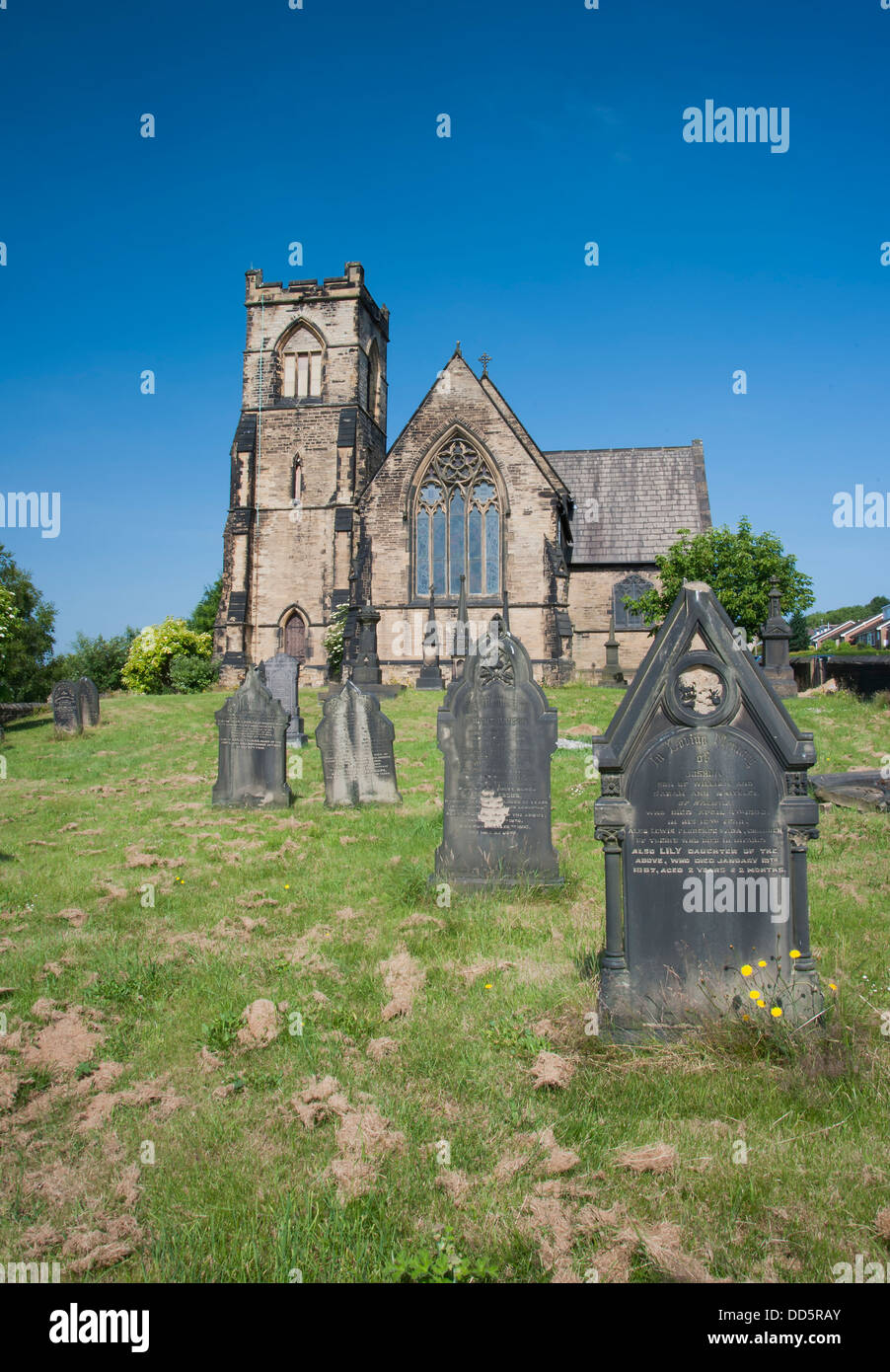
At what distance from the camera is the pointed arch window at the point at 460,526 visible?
30.1 meters

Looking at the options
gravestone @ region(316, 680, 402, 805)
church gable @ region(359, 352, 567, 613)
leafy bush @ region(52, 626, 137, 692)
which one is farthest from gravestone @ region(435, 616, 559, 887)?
leafy bush @ region(52, 626, 137, 692)

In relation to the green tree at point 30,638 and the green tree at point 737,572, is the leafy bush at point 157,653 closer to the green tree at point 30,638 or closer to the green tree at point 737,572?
the green tree at point 30,638

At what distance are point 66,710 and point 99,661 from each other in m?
42.6

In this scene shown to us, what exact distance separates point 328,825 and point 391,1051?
5761mm

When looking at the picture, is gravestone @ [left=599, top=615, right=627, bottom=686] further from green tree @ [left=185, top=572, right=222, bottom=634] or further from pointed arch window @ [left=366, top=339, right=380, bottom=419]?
green tree @ [left=185, top=572, right=222, bottom=634]

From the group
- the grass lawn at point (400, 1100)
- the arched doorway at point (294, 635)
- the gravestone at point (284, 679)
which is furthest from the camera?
the arched doorway at point (294, 635)

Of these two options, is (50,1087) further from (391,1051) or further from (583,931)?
(583,931)

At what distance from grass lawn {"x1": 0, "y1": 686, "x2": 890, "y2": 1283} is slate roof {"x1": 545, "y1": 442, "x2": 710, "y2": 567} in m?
27.8

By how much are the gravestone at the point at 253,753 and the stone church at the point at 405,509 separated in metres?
17.9

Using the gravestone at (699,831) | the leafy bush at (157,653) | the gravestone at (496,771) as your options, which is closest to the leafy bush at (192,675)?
the leafy bush at (157,653)

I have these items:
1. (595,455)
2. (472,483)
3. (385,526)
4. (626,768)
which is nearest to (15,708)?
(385,526)

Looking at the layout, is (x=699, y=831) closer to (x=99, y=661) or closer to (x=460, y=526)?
(x=460, y=526)

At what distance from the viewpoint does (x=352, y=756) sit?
10.8 meters

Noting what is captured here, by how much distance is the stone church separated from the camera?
97.2 feet
